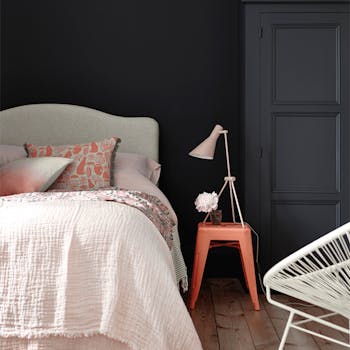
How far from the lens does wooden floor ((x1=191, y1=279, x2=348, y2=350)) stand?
8.94ft

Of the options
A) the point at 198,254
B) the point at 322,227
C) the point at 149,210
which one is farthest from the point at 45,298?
the point at 322,227

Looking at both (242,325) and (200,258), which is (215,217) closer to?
(200,258)

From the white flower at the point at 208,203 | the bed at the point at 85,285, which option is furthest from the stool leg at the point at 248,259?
the bed at the point at 85,285

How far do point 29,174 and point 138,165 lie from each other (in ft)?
2.76

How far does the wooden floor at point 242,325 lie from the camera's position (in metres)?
2.72

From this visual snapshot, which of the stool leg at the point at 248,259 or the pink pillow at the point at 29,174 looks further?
the stool leg at the point at 248,259

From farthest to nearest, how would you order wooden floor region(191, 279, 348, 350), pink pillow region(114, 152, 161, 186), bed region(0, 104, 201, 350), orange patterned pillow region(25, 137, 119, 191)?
1. pink pillow region(114, 152, 161, 186)
2. orange patterned pillow region(25, 137, 119, 191)
3. wooden floor region(191, 279, 348, 350)
4. bed region(0, 104, 201, 350)

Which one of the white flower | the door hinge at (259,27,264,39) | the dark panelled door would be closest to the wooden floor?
the dark panelled door

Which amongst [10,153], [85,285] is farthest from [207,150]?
[85,285]

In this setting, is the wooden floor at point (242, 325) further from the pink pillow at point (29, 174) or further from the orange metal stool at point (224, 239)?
the pink pillow at point (29, 174)

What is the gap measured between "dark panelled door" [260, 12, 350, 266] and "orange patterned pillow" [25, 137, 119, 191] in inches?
39.4

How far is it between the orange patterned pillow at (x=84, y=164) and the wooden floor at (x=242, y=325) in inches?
37.3

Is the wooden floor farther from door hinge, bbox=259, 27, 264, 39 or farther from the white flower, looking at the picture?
door hinge, bbox=259, 27, 264, 39

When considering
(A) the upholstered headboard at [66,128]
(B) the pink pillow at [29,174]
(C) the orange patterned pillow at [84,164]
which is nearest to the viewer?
(B) the pink pillow at [29,174]
